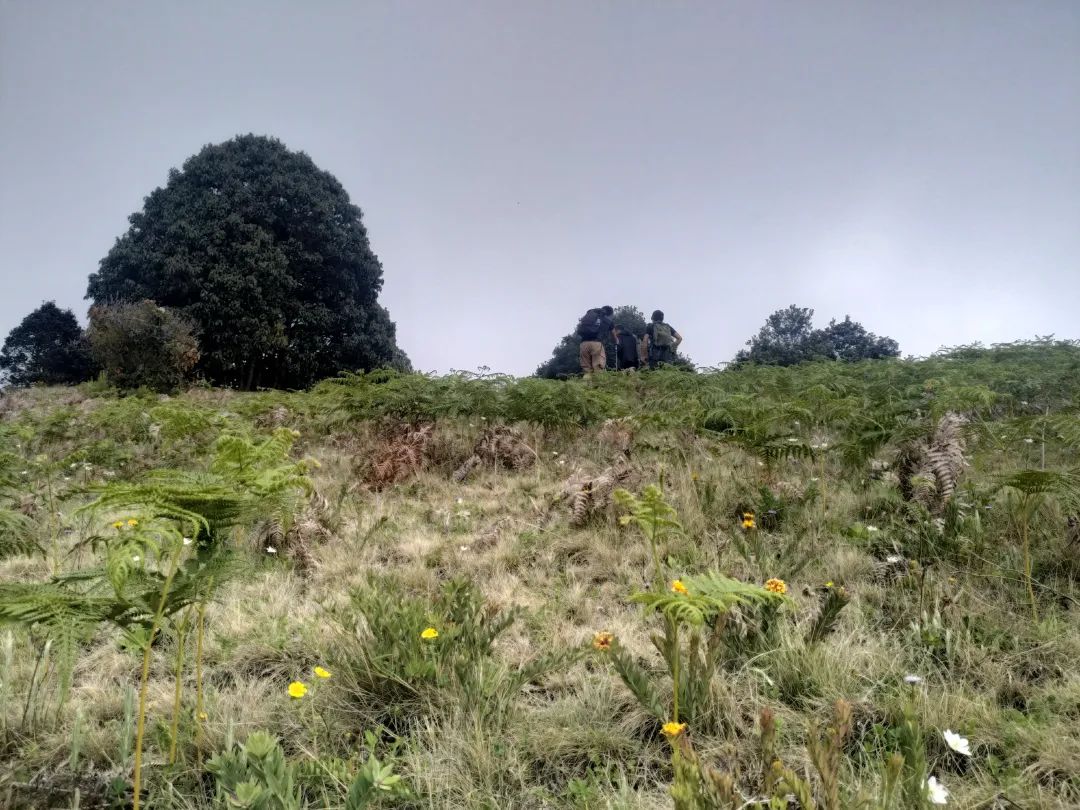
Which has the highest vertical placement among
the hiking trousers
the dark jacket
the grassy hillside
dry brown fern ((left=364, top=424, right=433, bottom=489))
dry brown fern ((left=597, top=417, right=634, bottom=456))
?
the dark jacket

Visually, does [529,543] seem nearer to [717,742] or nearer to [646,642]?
[646,642]

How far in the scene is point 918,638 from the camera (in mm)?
2258

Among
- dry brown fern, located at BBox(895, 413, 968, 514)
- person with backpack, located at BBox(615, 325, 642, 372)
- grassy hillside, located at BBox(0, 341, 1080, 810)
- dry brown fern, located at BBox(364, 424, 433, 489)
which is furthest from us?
person with backpack, located at BBox(615, 325, 642, 372)

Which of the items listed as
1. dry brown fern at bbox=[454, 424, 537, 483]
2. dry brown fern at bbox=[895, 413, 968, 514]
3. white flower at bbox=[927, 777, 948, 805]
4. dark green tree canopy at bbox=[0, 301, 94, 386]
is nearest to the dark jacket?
dry brown fern at bbox=[454, 424, 537, 483]

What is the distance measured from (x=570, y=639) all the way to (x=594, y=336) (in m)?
13.9

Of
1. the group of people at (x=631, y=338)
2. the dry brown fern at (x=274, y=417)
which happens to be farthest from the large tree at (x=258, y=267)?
the dry brown fern at (x=274, y=417)

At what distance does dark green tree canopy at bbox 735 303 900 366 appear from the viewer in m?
30.3

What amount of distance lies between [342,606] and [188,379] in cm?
1698

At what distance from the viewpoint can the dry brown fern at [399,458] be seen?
5.37 metres

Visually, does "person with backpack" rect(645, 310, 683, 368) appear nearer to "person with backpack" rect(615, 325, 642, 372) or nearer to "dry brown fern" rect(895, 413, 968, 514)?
"person with backpack" rect(615, 325, 642, 372)

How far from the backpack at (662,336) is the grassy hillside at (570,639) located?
12.6 metres

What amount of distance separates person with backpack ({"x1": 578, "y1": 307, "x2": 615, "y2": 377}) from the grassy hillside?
34.3 feet

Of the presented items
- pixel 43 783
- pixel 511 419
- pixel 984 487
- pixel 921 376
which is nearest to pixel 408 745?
pixel 43 783

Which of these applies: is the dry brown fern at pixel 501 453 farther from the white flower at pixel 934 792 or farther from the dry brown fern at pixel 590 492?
the white flower at pixel 934 792
